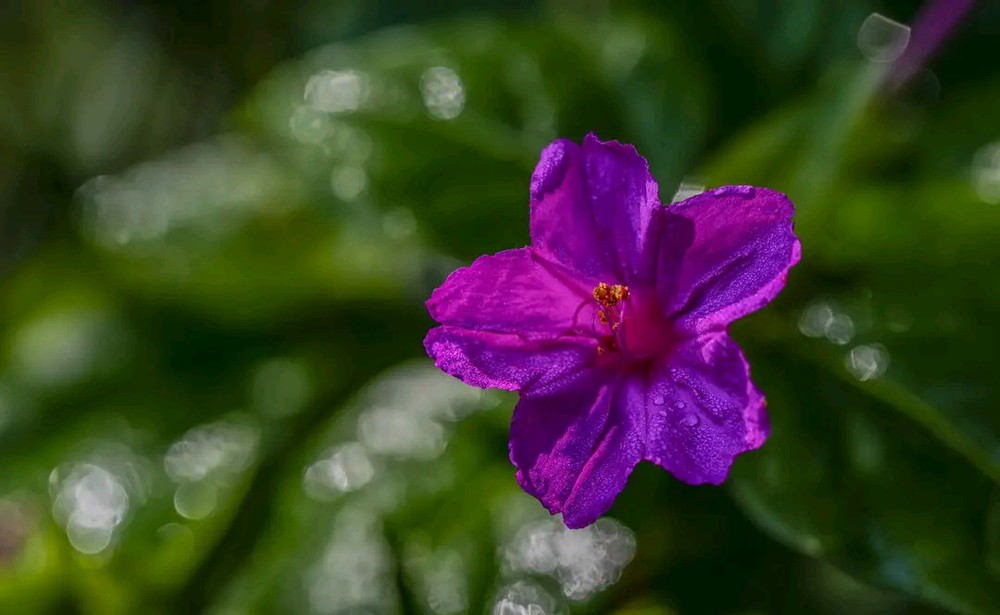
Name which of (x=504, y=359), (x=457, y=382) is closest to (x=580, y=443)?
(x=504, y=359)

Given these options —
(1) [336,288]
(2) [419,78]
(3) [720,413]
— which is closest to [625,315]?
(3) [720,413]

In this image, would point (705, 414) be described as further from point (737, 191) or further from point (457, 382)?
point (457, 382)

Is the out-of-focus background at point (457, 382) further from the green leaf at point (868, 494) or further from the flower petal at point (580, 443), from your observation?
the flower petal at point (580, 443)

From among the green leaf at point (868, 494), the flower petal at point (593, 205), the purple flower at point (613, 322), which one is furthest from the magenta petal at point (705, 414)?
the green leaf at point (868, 494)

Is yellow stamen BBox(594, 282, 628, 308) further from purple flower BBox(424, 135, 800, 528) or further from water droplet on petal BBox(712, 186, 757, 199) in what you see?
water droplet on petal BBox(712, 186, 757, 199)

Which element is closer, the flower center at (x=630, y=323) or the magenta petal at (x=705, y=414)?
the magenta petal at (x=705, y=414)

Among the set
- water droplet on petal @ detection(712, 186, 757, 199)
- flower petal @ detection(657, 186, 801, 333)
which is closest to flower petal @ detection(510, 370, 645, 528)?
flower petal @ detection(657, 186, 801, 333)

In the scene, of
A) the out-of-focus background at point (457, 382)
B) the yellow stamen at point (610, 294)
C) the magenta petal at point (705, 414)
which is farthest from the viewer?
the out-of-focus background at point (457, 382)
